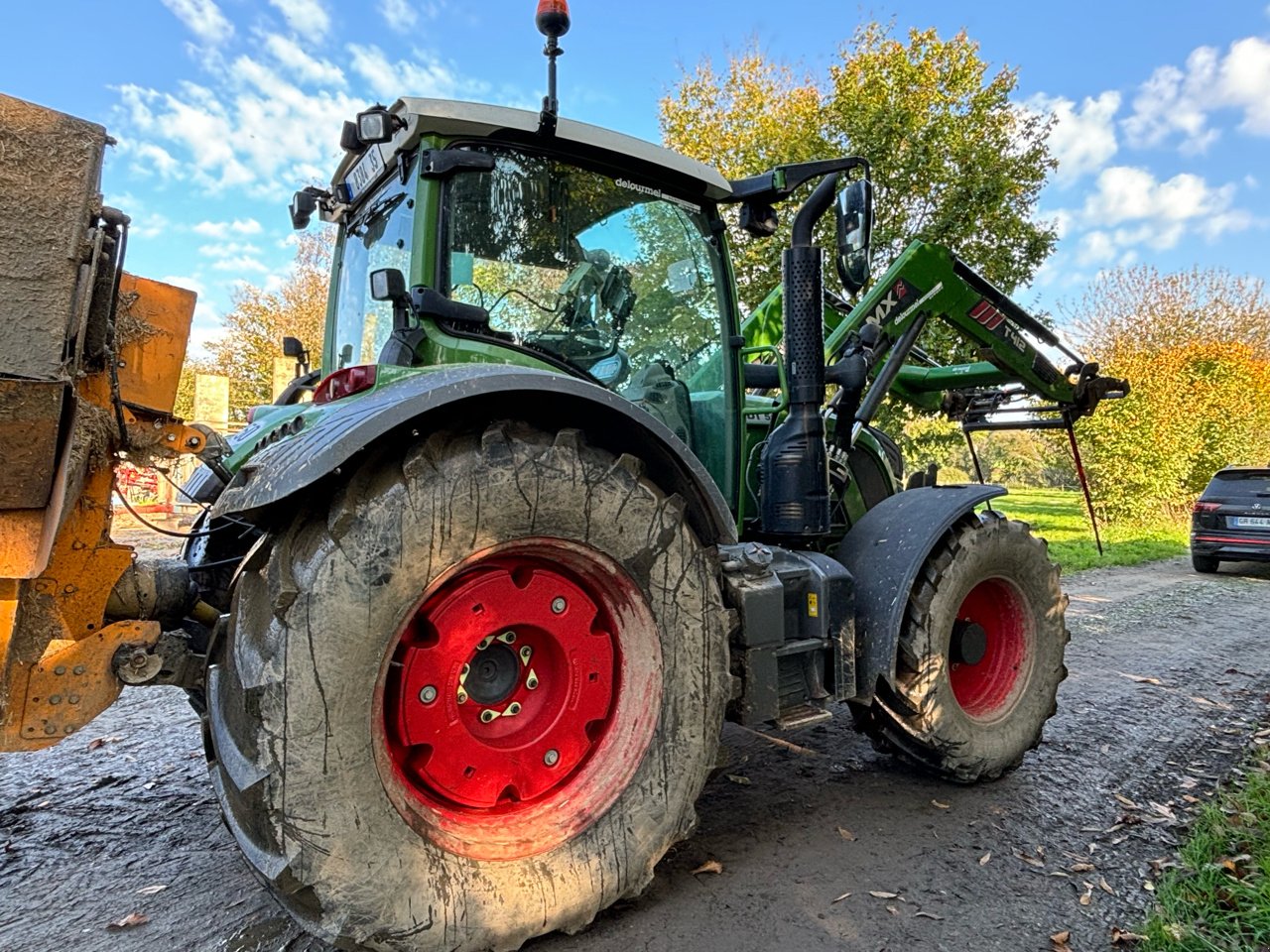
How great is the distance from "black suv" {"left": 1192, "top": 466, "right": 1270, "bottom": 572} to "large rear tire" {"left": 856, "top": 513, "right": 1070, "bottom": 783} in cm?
916

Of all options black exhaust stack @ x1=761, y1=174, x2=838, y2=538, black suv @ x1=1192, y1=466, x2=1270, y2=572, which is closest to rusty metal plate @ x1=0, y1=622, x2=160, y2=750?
black exhaust stack @ x1=761, y1=174, x2=838, y2=538

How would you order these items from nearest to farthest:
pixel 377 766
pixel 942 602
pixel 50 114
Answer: pixel 50 114 < pixel 377 766 < pixel 942 602

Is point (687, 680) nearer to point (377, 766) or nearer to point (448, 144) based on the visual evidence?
point (377, 766)

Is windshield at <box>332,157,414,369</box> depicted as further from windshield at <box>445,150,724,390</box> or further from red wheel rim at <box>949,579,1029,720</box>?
red wheel rim at <box>949,579,1029,720</box>

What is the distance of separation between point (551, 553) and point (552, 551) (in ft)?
0.04

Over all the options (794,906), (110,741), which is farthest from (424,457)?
(110,741)

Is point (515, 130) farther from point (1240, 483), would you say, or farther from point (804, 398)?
point (1240, 483)

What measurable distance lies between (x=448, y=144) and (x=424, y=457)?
1.37 m

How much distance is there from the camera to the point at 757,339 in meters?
4.80

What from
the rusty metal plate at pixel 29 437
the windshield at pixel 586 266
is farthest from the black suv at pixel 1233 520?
the rusty metal plate at pixel 29 437

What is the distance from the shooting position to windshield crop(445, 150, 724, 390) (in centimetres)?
287

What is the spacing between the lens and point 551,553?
7.50ft

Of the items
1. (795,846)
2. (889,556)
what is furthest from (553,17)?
(795,846)

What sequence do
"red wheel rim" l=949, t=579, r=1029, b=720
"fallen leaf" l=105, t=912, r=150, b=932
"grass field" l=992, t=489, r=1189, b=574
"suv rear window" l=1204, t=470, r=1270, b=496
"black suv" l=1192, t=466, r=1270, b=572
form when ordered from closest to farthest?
"fallen leaf" l=105, t=912, r=150, b=932, "red wheel rim" l=949, t=579, r=1029, b=720, "black suv" l=1192, t=466, r=1270, b=572, "suv rear window" l=1204, t=470, r=1270, b=496, "grass field" l=992, t=489, r=1189, b=574
